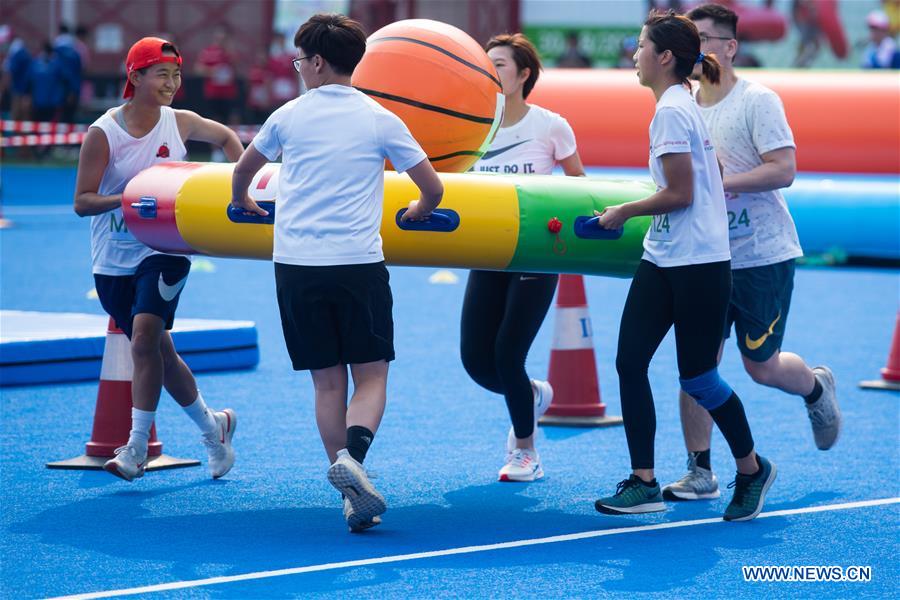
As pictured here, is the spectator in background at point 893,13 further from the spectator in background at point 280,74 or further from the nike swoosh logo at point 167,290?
the nike swoosh logo at point 167,290

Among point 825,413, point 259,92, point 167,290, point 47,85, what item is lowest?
point 259,92

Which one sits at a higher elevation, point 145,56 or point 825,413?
point 145,56

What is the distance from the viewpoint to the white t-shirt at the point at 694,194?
5105mm

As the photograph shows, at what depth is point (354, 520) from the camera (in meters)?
5.09

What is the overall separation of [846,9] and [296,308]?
2321cm

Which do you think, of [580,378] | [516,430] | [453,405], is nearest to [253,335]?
[453,405]

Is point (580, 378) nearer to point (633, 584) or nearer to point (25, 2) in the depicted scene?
point (633, 584)

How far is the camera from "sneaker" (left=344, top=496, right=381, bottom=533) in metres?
5.05

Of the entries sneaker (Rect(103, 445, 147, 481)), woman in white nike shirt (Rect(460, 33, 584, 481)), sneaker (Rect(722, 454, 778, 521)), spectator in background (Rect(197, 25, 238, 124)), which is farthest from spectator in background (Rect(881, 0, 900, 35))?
sneaker (Rect(103, 445, 147, 481))

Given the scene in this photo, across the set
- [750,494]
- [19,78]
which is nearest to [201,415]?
[750,494]

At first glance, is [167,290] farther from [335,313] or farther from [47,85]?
[47,85]

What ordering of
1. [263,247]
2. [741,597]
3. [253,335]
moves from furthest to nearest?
1. [253,335]
2. [263,247]
3. [741,597]

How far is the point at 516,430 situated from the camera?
621cm

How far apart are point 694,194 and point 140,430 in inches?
94.3
